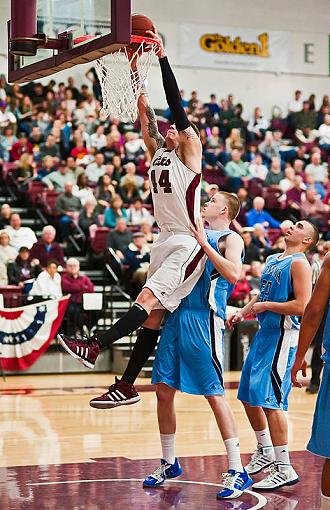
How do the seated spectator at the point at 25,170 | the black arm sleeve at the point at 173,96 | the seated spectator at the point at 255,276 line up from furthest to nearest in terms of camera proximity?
the seated spectator at the point at 25,170, the seated spectator at the point at 255,276, the black arm sleeve at the point at 173,96

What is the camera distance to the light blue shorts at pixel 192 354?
20.7 feet

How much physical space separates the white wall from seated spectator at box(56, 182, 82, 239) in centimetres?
706

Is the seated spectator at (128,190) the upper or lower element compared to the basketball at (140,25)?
lower

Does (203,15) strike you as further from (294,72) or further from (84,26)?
(84,26)

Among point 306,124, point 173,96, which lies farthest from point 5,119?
point 173,96

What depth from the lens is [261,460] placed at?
270 inches

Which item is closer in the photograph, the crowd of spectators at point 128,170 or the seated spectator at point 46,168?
the crowd of spectators at point 128,170

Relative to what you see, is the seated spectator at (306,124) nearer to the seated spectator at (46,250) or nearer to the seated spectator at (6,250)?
the seated spectator at (46,250)

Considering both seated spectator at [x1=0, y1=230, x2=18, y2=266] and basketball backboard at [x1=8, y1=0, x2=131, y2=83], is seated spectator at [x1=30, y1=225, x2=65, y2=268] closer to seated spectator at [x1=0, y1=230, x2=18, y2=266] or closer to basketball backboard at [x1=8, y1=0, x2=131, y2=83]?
seated spectator at [x1=0, y1=230, x2=18, y2=266]

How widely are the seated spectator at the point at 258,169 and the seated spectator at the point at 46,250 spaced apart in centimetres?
724

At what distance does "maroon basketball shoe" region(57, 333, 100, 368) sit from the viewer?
5961 millimetres

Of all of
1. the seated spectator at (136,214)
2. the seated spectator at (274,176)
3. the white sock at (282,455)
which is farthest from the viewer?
the seated spectator at (274,176)

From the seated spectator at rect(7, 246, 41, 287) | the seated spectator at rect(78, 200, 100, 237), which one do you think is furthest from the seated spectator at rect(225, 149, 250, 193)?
the seated spectator at rect(7, 246, 41, 287)

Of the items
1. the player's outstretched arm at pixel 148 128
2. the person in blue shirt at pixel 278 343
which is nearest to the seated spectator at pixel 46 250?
the player's outstretched arm at pixel 148 128
